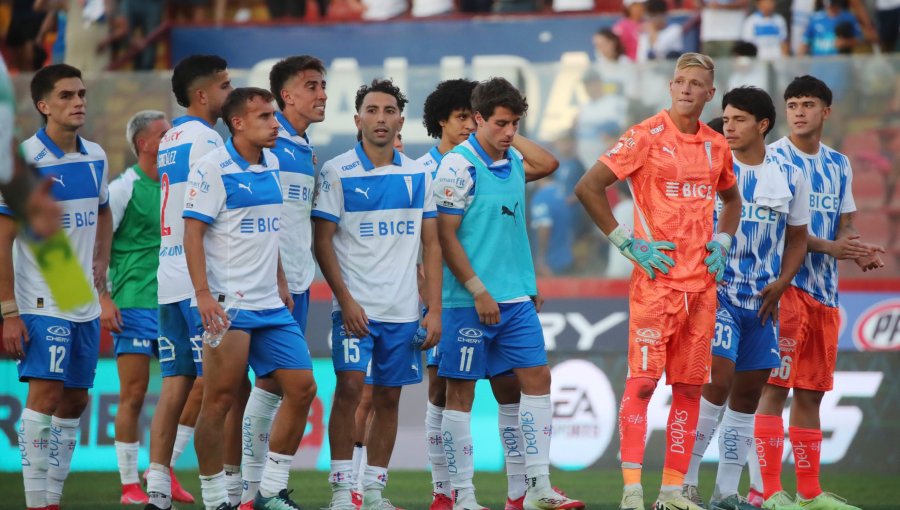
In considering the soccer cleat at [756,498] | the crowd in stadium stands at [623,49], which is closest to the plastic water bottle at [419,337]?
the soccer cleat at [756,498]

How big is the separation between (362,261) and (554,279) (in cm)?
533

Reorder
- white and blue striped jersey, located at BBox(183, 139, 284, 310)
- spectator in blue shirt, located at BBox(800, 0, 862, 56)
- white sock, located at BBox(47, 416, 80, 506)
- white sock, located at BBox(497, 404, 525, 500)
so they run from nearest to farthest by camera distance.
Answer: white and blue striped jersey, located at BBox(183, 139, 284, 310)
white sock, located at BBox(497, 404, 525, 500)
white sock, located at BBox(47, 416, 80, 506)
spectator in blue shirt, located at BBox(800, 0, 862, 56)

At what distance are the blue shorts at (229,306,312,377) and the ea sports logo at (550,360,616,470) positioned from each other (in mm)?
5010

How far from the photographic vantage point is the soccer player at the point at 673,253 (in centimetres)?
692

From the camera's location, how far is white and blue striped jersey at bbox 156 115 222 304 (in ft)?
23.9

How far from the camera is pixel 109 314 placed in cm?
857

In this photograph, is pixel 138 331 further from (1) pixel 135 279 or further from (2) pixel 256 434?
(2) pixel 256 434

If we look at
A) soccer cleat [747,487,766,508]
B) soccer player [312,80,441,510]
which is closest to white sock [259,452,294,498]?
soccer player [312,80,441,510]

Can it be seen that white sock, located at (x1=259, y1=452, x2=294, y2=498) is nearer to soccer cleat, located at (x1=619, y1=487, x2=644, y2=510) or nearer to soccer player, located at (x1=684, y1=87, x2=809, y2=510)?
soccer cleat, located at (x1=619, y1=487, x2=644, y2=510)

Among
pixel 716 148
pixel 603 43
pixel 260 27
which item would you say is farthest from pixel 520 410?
pixel 260 27

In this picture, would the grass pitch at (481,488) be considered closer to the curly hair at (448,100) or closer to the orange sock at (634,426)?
the orange sock at (634,426)

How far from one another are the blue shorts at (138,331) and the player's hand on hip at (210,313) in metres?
2.54

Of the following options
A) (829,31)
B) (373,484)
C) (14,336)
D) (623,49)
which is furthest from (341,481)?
(829,31)

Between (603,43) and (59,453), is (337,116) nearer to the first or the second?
(603,43)
